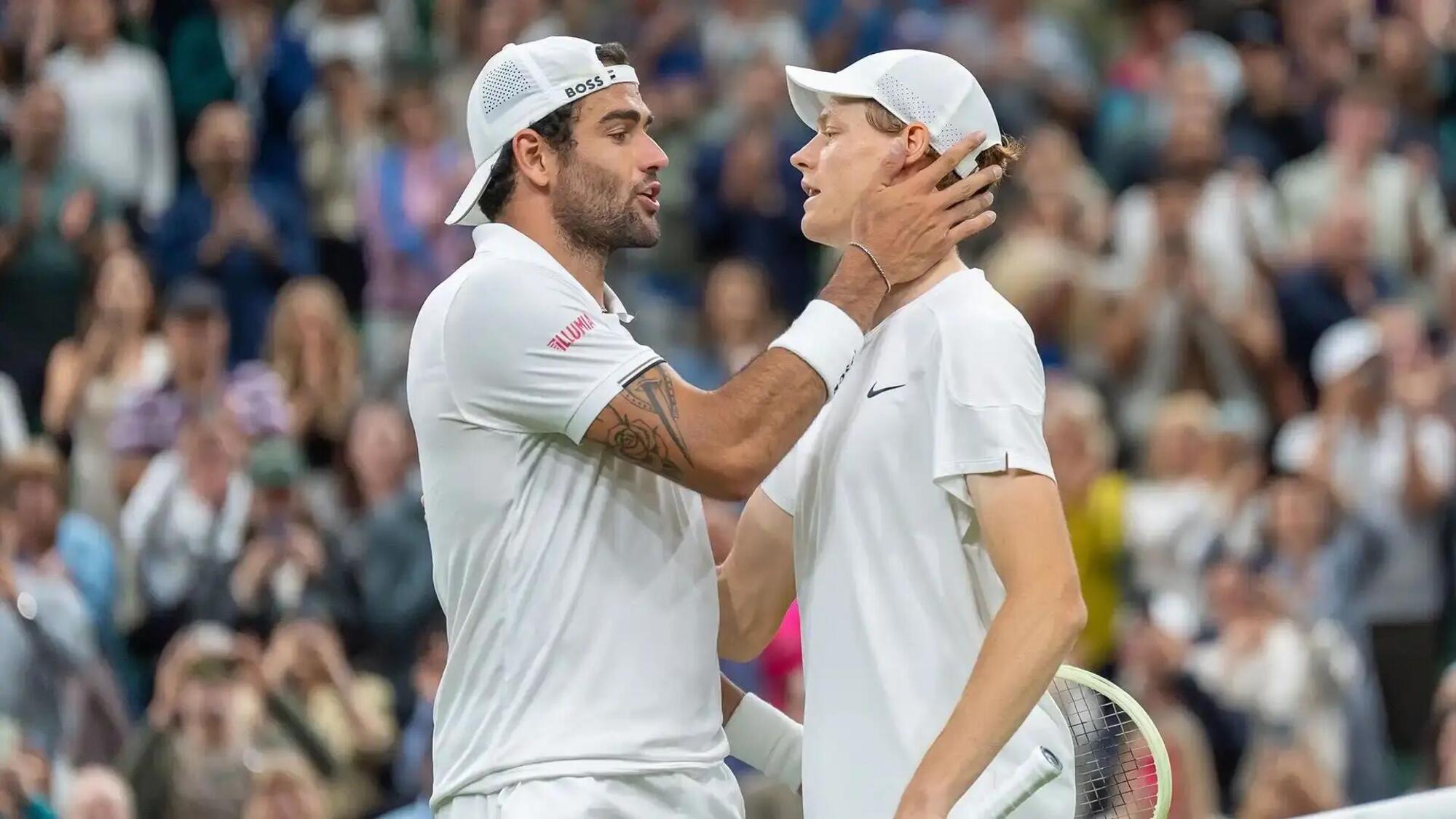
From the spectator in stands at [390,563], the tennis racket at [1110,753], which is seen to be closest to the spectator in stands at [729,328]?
the spectator in stands at [390,563]

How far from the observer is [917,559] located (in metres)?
4.12

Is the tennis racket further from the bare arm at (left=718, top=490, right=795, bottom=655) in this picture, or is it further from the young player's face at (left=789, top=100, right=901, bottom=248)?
the young player's face at (left=789, top=100, right=901, bottom=248)

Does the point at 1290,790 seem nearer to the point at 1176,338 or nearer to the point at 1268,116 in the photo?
the point at 1176,338

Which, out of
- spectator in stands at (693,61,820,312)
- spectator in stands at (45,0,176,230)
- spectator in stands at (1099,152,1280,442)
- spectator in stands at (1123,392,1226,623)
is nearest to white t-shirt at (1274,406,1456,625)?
spectator in stands at (1123,392,1226,623)

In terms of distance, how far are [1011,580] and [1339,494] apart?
6.93 meters

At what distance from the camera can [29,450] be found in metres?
9.82

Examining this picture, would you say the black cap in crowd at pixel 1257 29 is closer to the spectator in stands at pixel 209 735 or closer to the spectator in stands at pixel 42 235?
the spectator in stands at pixel 42 235

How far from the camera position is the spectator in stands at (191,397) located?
10.4 metres

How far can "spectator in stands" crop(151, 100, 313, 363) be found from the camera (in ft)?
37.9

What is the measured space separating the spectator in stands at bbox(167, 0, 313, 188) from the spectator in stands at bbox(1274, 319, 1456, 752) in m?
5.81

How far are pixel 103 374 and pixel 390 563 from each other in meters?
2.04

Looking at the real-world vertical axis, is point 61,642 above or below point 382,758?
above

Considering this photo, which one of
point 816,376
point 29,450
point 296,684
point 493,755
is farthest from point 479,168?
point 29,450

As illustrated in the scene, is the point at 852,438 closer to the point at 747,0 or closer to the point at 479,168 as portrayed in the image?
the point at 479,168
